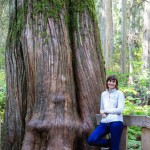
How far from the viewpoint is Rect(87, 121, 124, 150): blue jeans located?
5.00 metres

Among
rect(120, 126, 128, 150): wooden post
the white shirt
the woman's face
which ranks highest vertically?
the woman's face

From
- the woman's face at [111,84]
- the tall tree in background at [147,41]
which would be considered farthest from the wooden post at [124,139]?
the tall tree in background at [147,41]

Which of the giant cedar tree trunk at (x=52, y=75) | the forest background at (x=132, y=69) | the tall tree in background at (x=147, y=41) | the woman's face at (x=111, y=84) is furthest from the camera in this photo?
the tall tree in background at (x=147, y=41)

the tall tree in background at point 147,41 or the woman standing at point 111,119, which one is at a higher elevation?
the tall tree in background at point 147,41

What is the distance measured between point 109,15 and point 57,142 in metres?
14.9

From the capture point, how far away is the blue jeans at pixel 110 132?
500 cm

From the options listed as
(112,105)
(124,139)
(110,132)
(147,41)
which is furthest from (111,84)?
(147,41)

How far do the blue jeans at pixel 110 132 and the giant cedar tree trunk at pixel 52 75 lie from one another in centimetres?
34

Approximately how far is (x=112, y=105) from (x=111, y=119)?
0.22 meters

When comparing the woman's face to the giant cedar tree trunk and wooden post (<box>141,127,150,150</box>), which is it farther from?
wooden post (<box>141,127,150,150</box>)

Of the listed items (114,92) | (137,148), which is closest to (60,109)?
(114,92)

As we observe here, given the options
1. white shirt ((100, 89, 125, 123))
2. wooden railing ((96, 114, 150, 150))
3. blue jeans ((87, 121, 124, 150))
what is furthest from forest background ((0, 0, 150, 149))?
white shirt ((100, 89, 125, 123))

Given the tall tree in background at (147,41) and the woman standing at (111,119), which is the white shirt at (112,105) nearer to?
the woman standing at (111,119)

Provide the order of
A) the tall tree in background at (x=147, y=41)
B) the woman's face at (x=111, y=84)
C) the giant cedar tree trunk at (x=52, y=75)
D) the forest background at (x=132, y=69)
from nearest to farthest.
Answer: the woman's face at (x=111, y=84), the giant cedar tree trunk at (x=52, y=75), the forest background at (x=132, y=69), the tall tree in background at (x=147, y=41)
